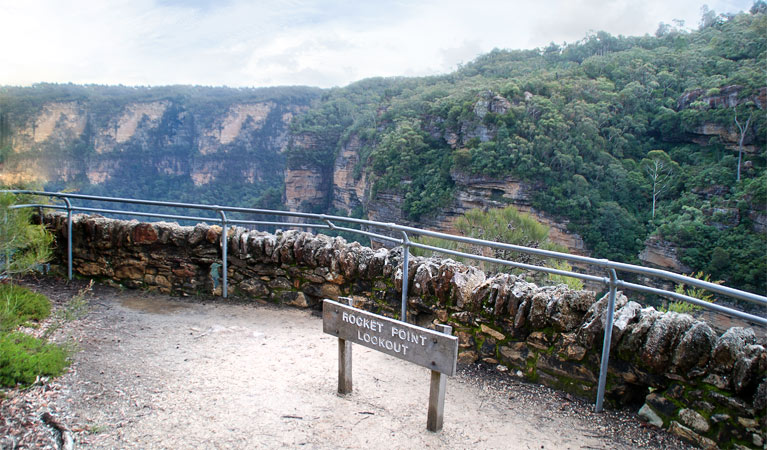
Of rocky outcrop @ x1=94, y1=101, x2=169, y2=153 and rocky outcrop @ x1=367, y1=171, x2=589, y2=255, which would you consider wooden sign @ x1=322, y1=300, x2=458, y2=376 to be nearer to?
rocky outcrop @ x1=367, y1=171, x2=589, y2=255

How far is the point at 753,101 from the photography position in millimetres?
42812

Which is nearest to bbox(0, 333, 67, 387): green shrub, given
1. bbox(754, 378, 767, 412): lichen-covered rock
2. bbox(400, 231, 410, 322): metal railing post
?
bbox(400, 231, 410, 322): metal railing post

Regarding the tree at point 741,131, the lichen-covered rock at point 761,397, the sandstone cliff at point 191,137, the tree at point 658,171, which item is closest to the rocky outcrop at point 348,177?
the sandstone cliff at point 191,137

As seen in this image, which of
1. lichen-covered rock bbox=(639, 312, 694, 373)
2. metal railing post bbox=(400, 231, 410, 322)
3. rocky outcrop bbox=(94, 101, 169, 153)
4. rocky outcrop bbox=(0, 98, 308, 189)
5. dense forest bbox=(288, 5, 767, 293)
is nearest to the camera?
lichen-covered rock bbox=(639, 312, 694, 373)

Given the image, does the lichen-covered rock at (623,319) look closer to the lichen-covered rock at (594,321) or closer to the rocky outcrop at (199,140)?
the lichen-covered rock at (594,321)

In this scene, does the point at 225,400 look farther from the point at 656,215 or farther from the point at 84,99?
the point at 84,99

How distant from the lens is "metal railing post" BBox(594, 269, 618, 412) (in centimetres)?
318

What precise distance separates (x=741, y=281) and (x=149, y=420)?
37251 mm

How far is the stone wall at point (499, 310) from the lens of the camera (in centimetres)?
291

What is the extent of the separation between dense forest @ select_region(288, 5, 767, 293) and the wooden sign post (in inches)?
1410

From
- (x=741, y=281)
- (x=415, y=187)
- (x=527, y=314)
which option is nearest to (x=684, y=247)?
(x=741, y=281)

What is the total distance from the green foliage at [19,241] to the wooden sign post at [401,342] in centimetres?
324

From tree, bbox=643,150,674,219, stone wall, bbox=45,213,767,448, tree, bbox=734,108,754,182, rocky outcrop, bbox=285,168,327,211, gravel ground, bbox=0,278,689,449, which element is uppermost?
tree, bbox=734,108,754,182

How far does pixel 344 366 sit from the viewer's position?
347 cm
